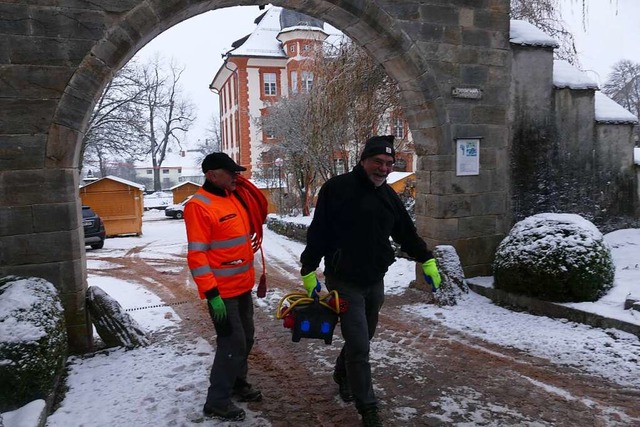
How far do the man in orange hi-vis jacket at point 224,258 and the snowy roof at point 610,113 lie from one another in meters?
5.74

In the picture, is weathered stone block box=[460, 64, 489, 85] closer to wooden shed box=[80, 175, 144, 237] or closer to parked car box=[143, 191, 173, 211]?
wooden shed box=[80, 175, 144, 237]

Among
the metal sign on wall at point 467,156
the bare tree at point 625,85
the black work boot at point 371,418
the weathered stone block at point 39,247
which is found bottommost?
the black work boot at point 371,418

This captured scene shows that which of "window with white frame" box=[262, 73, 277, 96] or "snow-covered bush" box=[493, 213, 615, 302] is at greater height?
"window with white frame" box=[262, 73, 277, 96]

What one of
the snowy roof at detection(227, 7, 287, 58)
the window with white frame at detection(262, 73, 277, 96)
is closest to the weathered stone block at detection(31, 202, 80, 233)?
the snowy roof at detection(227, 7, 287, 58)

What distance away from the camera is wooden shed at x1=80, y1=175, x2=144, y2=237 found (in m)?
16.2

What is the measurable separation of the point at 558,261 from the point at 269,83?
31036 mm

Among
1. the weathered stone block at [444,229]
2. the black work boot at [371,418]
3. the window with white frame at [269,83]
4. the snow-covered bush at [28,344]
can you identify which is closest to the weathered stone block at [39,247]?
the snow-covered bush at [28,344]

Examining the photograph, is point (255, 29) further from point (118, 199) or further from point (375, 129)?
point (375, 129)

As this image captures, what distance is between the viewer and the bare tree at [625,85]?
114 ft

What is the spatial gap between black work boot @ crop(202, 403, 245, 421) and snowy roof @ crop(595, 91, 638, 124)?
6.16 meters

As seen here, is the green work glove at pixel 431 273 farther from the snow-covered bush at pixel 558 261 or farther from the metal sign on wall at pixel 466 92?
the metal sign on wall at pixel 466 92

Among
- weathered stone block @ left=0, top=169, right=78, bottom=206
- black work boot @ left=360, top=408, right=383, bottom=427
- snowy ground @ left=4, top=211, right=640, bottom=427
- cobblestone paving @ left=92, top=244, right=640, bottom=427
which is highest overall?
weathered stone block @ left=0, top=169, right=78, bottom=206

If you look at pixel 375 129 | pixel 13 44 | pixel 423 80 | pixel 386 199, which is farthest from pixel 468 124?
pixel 375 129

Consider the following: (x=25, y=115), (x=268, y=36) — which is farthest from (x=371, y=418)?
(x=268, y=36)
